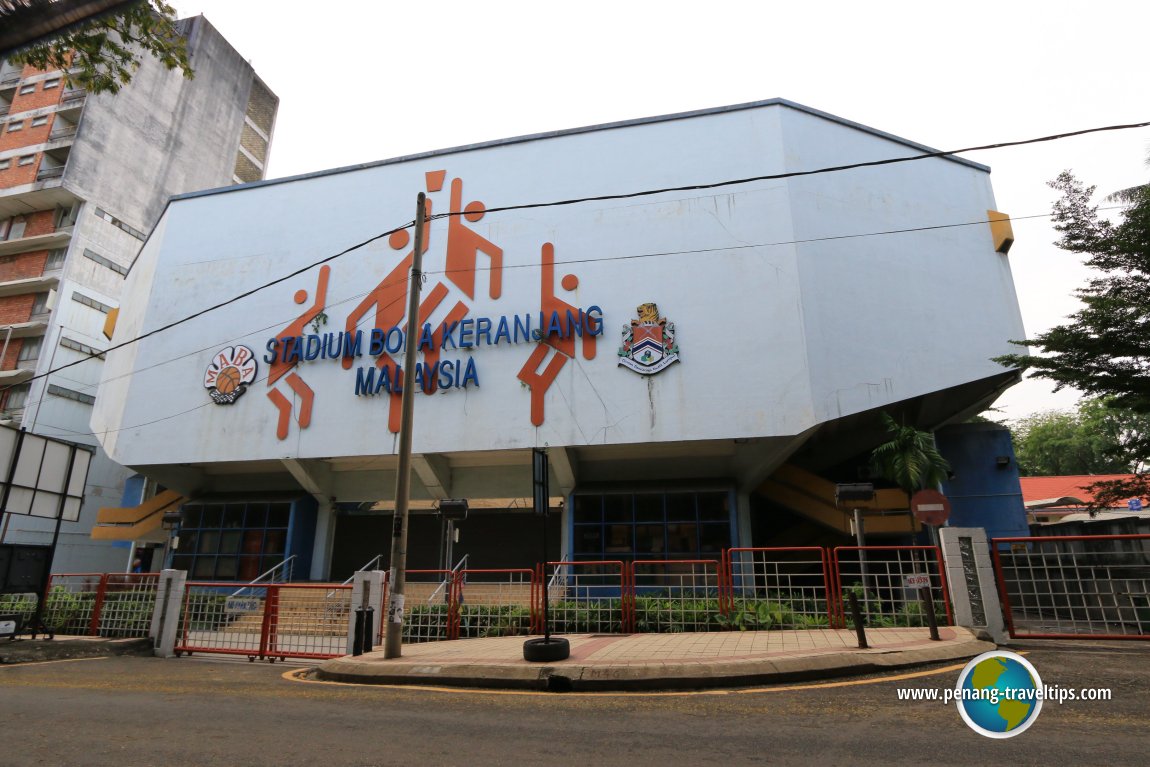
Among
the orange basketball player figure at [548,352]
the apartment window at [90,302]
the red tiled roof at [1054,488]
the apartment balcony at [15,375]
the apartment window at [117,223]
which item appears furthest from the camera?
the apartment window at [117,223]

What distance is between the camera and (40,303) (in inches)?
1437

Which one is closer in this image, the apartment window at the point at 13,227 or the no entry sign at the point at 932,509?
the no entry sign at the point at 932,509

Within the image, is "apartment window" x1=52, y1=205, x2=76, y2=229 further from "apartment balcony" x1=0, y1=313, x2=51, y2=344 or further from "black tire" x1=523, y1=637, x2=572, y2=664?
"black tire" x1=523, y1=637, x2=572, y2=664

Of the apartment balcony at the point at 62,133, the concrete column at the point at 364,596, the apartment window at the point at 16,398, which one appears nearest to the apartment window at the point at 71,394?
the apartment window at the point at 16,398

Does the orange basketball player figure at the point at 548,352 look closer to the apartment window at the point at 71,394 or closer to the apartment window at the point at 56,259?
the apartment window at the point at 71,394

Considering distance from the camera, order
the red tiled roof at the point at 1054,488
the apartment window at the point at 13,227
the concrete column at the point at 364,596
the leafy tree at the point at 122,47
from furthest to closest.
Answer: the apartment window at the point at 13,227 < the red tiled roof at the point at 1054,488 < the concrete column at the point at 364,596 < the leafy tree at the point at 122,47

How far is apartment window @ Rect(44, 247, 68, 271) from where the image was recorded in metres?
36.8

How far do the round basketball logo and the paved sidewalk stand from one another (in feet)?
54.4

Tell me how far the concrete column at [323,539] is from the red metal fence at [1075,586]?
2214 centimetres

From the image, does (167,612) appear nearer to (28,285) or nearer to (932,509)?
(932,509)

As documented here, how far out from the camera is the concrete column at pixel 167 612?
38.6ft

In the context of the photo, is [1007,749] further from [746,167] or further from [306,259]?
[306,259]

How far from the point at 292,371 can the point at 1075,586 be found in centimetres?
2246

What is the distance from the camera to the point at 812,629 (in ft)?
33.7
